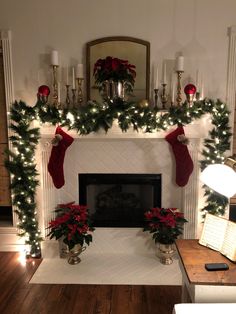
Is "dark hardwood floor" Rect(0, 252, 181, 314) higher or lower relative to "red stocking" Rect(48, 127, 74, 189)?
lower

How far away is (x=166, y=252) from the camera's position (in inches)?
129

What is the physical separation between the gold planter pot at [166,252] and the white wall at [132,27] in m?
1.76

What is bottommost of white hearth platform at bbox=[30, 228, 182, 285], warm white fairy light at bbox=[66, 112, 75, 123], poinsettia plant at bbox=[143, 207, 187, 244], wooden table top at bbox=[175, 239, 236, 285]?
white hearth platform at bbox=[30, 228, 182, 285]

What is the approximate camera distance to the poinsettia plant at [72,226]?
3.12m

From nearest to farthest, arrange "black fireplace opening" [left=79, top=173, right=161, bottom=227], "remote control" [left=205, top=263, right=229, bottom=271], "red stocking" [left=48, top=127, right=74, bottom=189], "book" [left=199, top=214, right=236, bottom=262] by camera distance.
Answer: "remote control" [left=205, top=263, right=229, bottom=271] < "book" [left=199, top=214, right=236, bottom=262] < "red stocking" [left=48, top=127, right=74, bottom=189] < "black fireplace opening" [left=79, top=173, right=161, bottom=227]

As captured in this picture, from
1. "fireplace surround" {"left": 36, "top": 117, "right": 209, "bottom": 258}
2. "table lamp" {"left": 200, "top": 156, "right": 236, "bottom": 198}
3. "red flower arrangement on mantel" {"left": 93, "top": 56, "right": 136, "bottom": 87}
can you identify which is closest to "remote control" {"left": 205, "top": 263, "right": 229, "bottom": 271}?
"table lamp" {"left": 200, "top": 156, "right": 236, "bottom": 198}

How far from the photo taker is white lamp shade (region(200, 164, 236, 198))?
5.33 ft

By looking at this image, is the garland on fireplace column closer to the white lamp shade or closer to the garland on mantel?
the garland on mantel

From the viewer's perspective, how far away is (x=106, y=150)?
3432 millimetres

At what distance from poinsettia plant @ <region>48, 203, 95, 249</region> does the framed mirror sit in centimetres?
138

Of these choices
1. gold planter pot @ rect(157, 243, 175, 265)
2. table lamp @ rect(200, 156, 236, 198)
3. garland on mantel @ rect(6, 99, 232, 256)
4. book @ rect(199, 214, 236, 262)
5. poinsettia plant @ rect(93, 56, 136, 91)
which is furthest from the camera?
gold planter pot @ rect(157, 243, 175, 265)

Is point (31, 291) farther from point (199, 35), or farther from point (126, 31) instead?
point (199, 35)

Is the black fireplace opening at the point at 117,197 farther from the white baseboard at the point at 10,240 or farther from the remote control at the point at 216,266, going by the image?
the remote control at the point at 216,266

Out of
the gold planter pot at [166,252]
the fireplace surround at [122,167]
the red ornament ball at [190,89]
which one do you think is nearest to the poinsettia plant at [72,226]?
the fireplace surround at [122,167]
